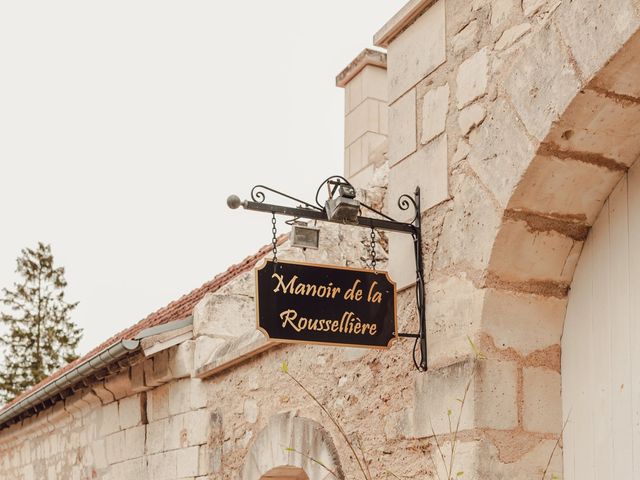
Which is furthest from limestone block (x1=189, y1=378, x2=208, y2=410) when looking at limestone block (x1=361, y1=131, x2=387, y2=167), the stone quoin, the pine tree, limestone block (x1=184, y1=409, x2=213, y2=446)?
the pine tree

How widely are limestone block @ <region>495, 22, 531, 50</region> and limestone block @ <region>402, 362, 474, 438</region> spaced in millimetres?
1164

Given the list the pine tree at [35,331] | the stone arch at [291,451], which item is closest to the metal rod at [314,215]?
the stone arch at [291,451]

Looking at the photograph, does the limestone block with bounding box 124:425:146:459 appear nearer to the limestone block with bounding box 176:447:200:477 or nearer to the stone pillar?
the limestone block with bounding box 176:447:200:477

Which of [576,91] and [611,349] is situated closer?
[576,91]

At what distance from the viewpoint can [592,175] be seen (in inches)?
128

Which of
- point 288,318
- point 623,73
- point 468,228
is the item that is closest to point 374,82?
point 468,228

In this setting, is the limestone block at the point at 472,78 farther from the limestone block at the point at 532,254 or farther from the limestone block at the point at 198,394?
the limestone block at the point at 198,394

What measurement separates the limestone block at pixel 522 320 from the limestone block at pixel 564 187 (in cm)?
33

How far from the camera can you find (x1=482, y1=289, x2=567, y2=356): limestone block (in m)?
3.33

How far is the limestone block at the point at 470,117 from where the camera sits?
137 inches

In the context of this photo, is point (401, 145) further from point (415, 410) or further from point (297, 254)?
point (297, 254)

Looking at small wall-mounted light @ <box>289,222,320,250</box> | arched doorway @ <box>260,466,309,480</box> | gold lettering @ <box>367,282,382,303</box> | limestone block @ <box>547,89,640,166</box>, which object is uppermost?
limestone block @ <box>547,89,640,166</box>

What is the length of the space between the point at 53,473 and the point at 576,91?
6.99 m

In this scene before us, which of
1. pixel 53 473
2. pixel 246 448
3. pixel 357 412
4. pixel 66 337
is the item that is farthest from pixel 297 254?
pixel 66 337
